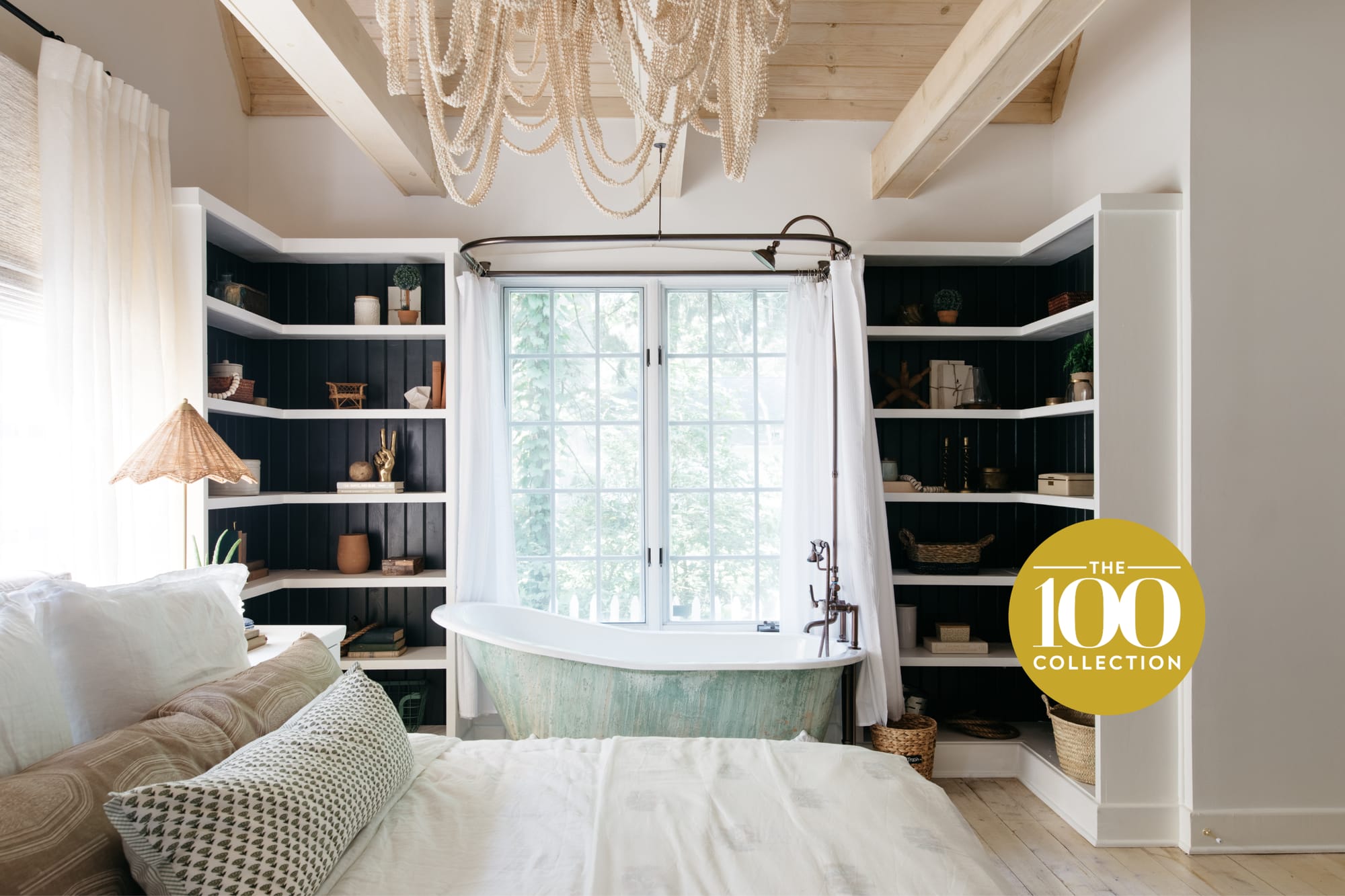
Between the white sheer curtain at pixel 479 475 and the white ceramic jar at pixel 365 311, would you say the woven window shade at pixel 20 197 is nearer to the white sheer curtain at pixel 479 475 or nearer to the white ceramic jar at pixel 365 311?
the white ceramic jar at pixel 365 311

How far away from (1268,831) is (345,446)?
416cm

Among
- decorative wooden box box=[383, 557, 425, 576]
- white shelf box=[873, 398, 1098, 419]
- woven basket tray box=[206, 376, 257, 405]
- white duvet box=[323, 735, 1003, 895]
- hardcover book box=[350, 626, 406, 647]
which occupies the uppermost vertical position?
woven basket tray box=[206, 376, 257, 405]

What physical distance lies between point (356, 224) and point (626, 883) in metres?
3.46

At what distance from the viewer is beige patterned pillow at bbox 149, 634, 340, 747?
1468 millimetres

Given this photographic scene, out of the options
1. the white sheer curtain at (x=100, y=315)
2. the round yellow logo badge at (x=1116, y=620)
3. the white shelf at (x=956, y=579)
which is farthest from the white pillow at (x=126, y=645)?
the round yellow logo badge at (x=1116, y=620)

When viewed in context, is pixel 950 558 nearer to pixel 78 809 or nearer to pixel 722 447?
pixel 722 447

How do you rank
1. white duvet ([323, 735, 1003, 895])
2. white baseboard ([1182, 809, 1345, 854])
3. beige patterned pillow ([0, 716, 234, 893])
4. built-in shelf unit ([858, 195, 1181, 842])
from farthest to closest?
built-in shelf unit ([858, 195, 1181, 842]) → white baseboard ([1182, 809, 1345, 854]) → white duvet ([323, 735, 1003, 895]) → beige patterned pillow ([0, 716, 234, 893])

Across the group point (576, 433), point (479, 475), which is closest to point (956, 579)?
point (576, 433)

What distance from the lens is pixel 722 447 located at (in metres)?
3.90

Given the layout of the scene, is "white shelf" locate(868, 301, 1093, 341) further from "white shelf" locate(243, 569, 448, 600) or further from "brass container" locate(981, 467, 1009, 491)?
"white shelf" locate(243, 569, 448, 600)

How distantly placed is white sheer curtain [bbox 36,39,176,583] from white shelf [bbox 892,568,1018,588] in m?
2.98

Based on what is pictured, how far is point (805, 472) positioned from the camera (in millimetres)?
3578

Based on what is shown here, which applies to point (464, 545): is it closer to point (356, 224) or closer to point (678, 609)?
point (678, 609)

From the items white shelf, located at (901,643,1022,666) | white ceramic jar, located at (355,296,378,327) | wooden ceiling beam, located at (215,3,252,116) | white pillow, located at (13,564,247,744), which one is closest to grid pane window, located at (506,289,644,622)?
white ceramic jar, located at (355,296,378,327)
